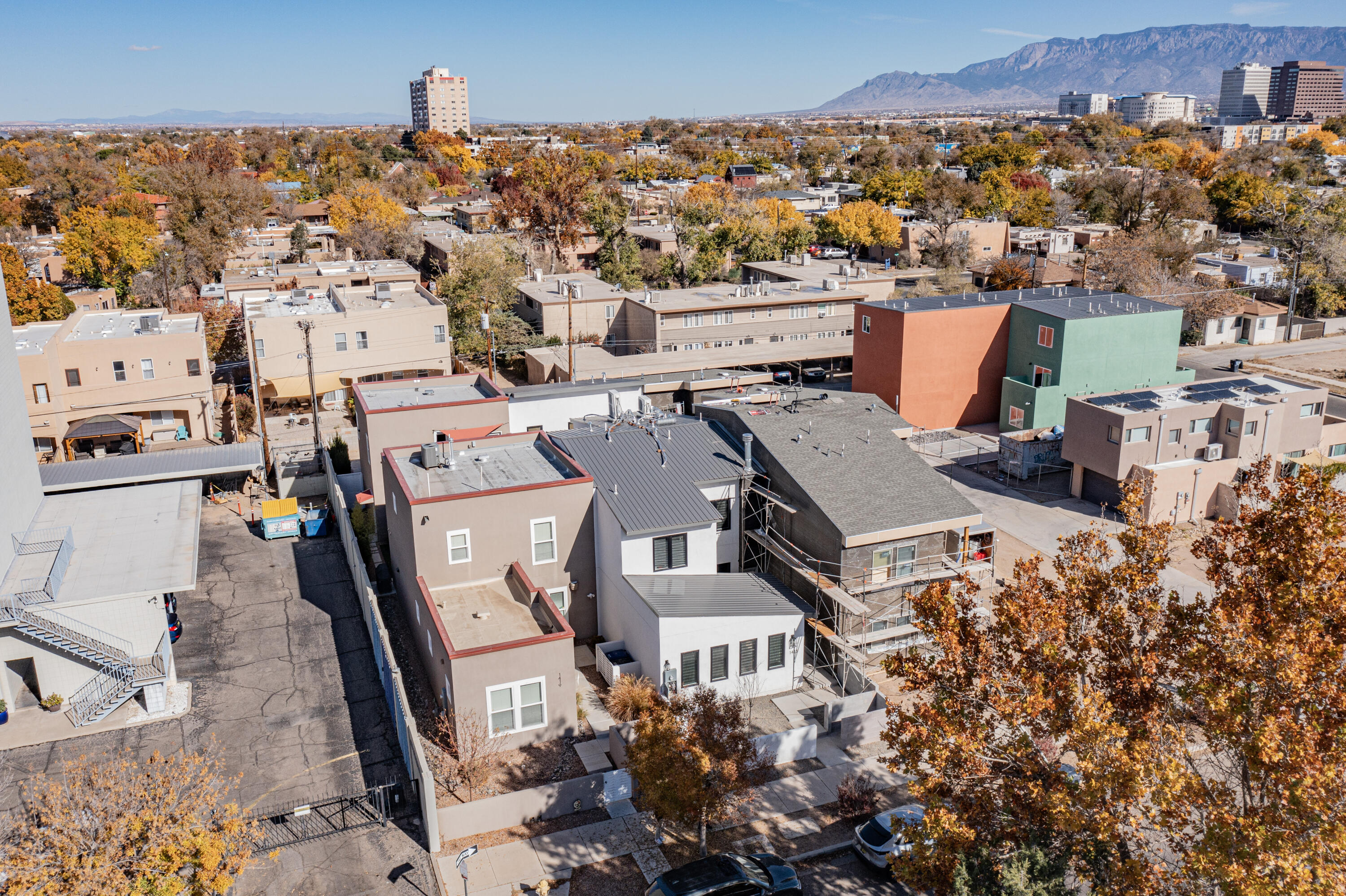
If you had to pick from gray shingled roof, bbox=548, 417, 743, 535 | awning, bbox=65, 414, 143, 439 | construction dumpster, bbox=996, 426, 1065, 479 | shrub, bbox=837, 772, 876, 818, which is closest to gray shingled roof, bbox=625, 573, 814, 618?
gray shingled roof, bbox=548, 417, 743, 535

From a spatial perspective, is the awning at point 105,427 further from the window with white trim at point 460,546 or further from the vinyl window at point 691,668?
the vinyl window at point 691,668

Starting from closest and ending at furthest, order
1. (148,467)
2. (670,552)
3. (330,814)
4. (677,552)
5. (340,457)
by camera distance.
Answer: (330,814)
(670,552)
(677,552)
(148,467)
(340,457)

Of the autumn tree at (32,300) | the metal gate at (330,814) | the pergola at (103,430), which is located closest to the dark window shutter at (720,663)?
the metal gate at (330,814)

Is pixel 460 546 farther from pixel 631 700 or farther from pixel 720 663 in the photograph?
pixel 720 663

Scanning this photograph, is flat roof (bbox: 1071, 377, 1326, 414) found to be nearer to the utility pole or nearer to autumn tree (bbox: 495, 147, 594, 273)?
the utility pole

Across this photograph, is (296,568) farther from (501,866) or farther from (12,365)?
(501,866)

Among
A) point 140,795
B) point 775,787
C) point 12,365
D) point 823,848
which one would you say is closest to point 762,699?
point 775,787

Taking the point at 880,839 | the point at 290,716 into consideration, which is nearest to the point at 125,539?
the point at 290,716
